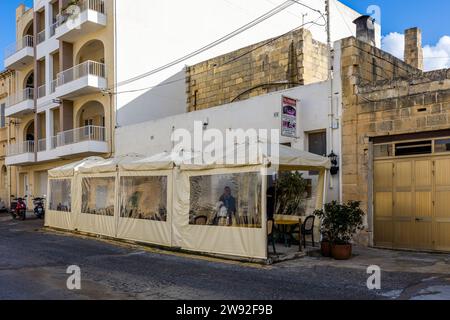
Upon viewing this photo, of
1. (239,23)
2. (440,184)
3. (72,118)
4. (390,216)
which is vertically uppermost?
(239,23)

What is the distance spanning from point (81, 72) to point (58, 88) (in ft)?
5.11

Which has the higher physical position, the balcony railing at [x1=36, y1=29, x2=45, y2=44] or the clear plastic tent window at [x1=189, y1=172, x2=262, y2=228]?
the balcony railing at [x1=36, y1=29, x2=45, y2=44]

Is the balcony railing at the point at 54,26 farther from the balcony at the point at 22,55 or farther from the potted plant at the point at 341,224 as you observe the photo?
the potted plant at the point at 341,224

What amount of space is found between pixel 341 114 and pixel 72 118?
16972 mm

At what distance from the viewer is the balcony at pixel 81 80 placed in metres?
21.5

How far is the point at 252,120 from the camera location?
14.5m

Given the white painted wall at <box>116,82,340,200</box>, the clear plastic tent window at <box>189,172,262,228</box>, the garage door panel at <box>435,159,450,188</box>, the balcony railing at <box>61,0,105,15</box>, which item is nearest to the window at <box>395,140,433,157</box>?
the garage door panel at <box>435,159,450,188</box>

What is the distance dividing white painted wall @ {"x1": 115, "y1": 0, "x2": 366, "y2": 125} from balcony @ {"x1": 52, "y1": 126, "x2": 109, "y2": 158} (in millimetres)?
1675

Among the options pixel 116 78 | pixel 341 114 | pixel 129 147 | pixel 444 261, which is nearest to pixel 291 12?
pixel 116 78

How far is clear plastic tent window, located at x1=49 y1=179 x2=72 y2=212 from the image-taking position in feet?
52.7

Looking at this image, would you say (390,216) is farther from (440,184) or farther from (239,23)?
(239,23)

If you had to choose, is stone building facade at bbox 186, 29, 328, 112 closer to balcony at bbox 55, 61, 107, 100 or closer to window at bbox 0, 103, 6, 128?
balcony at bbox 55, 61, 107, 100

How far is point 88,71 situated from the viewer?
21734 mm
